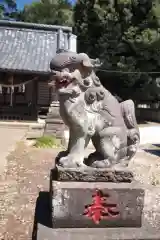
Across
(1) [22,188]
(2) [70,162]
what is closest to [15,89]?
(1) [22,188]

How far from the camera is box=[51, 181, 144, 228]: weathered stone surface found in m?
2.57

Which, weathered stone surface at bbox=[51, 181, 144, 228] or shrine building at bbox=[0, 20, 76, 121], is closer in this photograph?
weathered stone surface at bbox=[51, 181, 144, 228]

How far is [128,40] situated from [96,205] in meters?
19.0

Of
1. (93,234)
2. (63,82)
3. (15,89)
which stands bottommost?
(93,234)

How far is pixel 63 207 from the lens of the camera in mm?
2580

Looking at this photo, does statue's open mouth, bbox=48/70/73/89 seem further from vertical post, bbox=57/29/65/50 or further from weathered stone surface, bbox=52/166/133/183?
vertical post, bbox=57/29/65/50

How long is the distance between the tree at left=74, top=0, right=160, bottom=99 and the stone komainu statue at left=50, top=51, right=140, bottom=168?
58.1 ft

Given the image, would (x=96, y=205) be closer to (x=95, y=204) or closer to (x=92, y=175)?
(x=95, y=204)

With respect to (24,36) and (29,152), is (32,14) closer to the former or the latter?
(24,36)

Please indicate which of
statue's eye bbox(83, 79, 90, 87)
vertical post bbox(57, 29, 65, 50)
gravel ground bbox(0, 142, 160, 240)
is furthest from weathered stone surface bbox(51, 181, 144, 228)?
vertical post bbox(57, 29, 65, 50)

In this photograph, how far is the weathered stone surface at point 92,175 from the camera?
2623 mm

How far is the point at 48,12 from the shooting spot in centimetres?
3216

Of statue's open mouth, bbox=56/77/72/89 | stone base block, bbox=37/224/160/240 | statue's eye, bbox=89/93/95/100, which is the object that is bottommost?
stone base block, bbox=37/224/160/240

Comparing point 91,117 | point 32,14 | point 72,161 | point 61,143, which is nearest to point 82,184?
point 72,161
